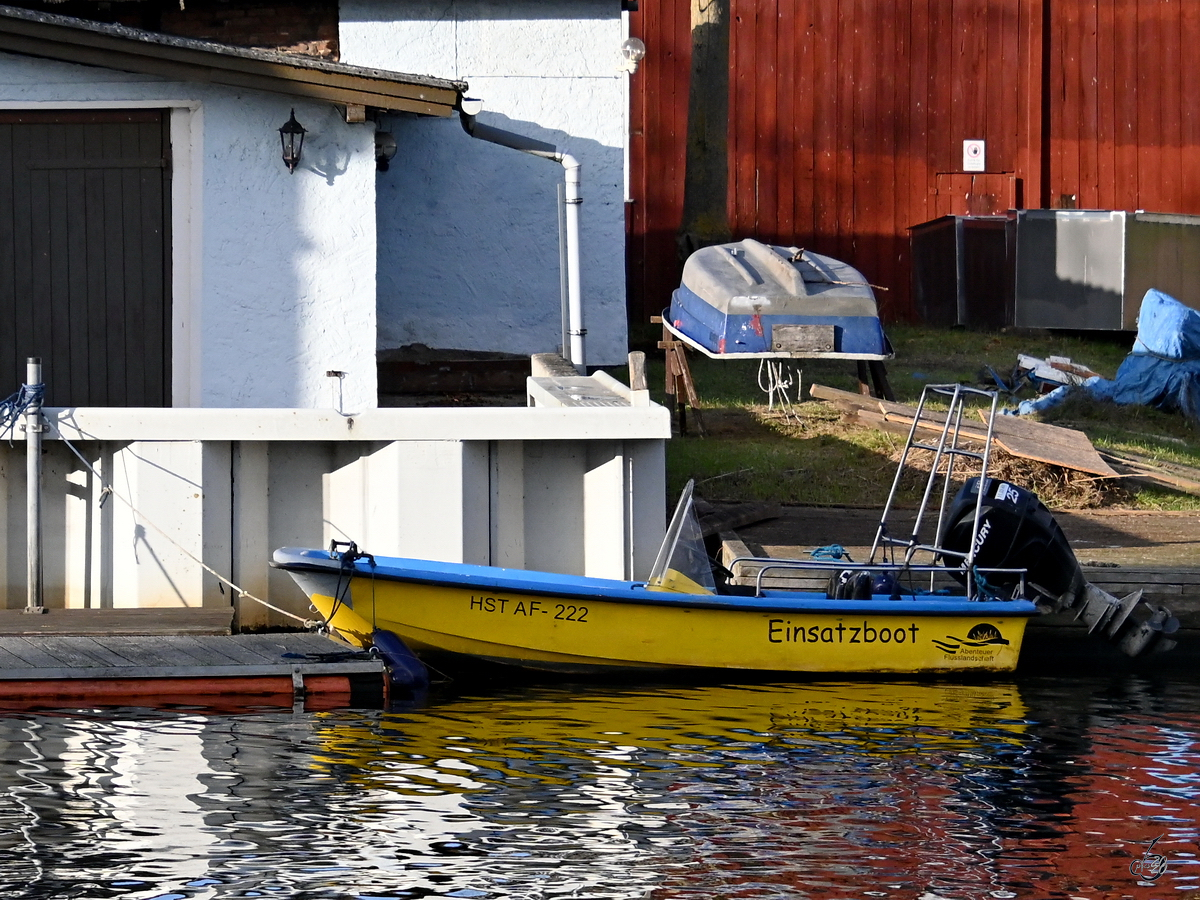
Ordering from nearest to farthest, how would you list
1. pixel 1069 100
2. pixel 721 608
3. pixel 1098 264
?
pixel 721 608 < pixel 1098 264 < pixel 1069 100

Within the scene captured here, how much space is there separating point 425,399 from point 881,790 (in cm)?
811

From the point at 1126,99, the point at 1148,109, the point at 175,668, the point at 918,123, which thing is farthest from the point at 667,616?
the point at 1148,109

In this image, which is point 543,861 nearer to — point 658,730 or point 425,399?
point 658,730

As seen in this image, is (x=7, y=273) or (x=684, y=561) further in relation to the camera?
(x=7, y=273)

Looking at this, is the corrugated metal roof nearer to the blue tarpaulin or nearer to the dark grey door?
the dark grey door

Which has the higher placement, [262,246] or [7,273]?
[262,246]

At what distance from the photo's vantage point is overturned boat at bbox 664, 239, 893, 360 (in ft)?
46.2

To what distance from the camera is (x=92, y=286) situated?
472 inches

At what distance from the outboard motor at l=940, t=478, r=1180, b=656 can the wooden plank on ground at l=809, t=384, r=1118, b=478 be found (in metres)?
2.32

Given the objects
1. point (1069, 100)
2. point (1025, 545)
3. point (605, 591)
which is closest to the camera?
point (605, 591)

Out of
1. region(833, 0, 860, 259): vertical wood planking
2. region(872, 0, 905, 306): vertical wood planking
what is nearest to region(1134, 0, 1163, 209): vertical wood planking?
region(872, 0, 905, 306): vertical wood planking

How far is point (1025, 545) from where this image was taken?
9.41m

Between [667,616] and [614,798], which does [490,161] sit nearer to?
[667,616]

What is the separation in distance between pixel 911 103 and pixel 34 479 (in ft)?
51.1
